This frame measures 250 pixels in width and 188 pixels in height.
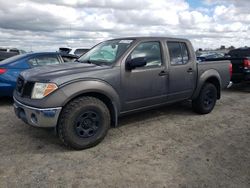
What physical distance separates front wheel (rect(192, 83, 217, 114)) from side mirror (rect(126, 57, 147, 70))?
A: 2.17 metres

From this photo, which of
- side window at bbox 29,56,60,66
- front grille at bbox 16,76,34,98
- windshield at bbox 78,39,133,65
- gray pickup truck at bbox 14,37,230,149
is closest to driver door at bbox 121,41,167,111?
gray pickup truck at bbox 14,37,230,149

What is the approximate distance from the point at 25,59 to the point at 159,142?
4.60 m

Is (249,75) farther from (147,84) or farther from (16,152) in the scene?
(16,152)

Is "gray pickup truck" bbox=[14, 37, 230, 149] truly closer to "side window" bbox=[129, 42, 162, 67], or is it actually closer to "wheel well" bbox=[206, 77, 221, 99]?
"side window" bbox=[129, 42, 162, 67]

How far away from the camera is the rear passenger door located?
19.0 ft

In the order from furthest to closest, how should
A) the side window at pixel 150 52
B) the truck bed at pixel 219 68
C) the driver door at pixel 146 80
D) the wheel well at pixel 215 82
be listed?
the wheel well at pixel 215 82 < the truck bed at pixel 219 68 < the side window at pixel 150 52 < the driver door at pixel 146 80

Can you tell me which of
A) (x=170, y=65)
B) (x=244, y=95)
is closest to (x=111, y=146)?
(x=170, y=65)

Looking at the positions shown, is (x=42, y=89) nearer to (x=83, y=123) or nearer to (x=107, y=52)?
(x=83, y=123)

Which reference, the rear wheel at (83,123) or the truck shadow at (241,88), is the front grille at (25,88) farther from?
the truck shadow at (241,88)

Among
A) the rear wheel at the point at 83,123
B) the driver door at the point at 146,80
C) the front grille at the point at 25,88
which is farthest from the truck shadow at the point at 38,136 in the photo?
the front grille at the point at 25,88

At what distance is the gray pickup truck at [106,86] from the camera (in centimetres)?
429

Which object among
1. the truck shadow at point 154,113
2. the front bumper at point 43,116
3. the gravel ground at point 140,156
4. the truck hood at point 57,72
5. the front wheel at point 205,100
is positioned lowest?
the gravel ground at point 140,156

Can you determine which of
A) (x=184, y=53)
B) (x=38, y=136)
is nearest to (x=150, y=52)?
(x=184, y=53)

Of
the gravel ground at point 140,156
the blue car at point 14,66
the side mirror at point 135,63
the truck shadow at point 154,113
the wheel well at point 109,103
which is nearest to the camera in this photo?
the gravel ground at point 140,156
